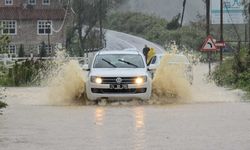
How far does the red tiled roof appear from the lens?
90.5 m

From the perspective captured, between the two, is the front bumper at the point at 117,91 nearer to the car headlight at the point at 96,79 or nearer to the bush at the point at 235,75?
the car headlight at the point at 96,79

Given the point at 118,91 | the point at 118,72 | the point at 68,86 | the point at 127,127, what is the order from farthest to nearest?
the point at 68,86, the point at 118,72, the point at 118,91, the point at 127,127

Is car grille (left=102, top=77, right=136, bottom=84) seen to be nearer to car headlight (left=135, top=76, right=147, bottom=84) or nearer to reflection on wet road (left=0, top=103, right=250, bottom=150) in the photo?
car headlight (left=135, top=76, right=147, bottom=84)

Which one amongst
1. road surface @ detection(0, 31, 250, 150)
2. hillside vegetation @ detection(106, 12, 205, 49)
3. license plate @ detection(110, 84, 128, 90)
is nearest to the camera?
road surface @ detection(0, 31, 250, 150)

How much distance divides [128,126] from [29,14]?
76.3 meters

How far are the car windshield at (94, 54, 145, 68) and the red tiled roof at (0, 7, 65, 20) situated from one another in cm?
6667

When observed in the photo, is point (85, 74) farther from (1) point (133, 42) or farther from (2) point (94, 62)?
(1) point (133, 42)

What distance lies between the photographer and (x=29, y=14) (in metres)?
91.7

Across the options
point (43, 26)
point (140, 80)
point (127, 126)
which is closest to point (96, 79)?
point (140, 80)

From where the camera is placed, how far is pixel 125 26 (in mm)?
129375

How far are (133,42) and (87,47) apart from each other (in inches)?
539

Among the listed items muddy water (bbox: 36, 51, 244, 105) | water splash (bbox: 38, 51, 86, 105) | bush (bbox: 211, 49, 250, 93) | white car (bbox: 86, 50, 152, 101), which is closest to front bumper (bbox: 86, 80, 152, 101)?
white car (bbox: 86, 50, 152, 101)

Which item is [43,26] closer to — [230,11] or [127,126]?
[230,11]

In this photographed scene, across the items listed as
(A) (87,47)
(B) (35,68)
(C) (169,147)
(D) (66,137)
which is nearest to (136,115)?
(D) (66,137)
